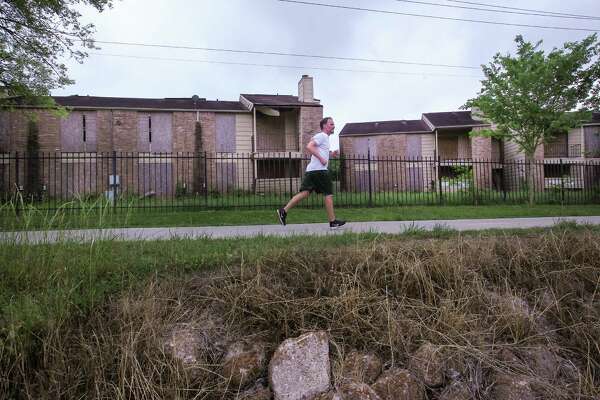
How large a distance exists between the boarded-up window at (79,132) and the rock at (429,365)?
24192 mm

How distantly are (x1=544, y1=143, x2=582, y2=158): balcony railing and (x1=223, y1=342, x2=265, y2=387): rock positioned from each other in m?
32.1

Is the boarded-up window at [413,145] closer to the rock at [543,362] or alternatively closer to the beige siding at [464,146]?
the beige siding at [464,146]

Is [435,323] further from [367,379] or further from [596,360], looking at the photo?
[596,360]

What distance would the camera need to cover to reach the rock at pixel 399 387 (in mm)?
2531

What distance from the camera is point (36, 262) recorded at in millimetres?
2961

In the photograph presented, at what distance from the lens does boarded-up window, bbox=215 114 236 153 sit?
2448 centimetres

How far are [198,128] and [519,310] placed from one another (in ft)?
75.8

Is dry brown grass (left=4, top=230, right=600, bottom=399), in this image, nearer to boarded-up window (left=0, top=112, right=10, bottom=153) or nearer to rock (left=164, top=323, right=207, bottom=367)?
rock (left=164, top=323, right=207, bottom=367)

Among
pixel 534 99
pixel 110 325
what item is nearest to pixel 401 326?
pixel 110 325

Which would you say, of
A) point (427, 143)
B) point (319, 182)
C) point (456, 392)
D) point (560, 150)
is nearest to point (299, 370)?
point (456, 392)

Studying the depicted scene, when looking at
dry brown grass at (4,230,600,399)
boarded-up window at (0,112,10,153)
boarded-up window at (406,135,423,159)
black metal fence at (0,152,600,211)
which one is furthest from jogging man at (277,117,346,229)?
boarded-up window at (406,135,423,159)

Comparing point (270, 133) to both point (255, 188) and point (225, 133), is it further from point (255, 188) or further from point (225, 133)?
point (255, 188)

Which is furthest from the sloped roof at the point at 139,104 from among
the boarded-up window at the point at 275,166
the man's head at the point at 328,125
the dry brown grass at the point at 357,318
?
the dry brown grass at the point at 357,318

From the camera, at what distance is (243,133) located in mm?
24859
